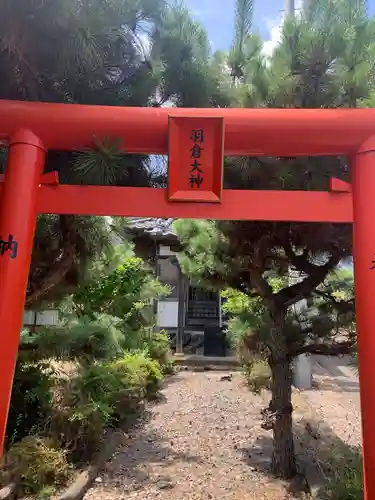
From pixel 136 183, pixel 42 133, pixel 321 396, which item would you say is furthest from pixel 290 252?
pixel 321 396

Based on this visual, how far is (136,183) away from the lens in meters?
3.00

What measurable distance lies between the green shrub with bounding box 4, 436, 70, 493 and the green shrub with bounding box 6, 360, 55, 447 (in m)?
0.47

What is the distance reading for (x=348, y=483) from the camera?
3117mm

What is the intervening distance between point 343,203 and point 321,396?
21.5ft

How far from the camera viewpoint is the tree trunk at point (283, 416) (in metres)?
4.18

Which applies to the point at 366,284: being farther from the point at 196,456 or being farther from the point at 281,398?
the point at 196,456

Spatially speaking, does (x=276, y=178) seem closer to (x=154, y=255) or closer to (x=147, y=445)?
(x=147, y=445)

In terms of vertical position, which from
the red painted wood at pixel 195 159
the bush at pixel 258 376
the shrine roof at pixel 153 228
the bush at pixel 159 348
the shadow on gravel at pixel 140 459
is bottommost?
the shadow on gravel at pixel 140 459

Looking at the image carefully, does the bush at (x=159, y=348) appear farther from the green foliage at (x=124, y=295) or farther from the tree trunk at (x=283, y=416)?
the tree trunk at (x=283, y=416)

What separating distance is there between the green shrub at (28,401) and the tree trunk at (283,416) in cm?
232

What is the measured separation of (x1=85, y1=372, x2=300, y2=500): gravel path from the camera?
406cm

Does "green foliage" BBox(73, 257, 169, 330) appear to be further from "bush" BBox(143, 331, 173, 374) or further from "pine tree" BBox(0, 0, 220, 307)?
"pine tree" BBox(0, 0, 220, 307)

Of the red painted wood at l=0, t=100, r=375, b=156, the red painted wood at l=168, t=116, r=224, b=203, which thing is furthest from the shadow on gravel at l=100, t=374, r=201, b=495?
the red painted wood at l=0, t=100, r=375, b=156

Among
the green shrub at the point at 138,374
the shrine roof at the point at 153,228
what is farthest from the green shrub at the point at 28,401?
the shrine roof at the point at 153,228
